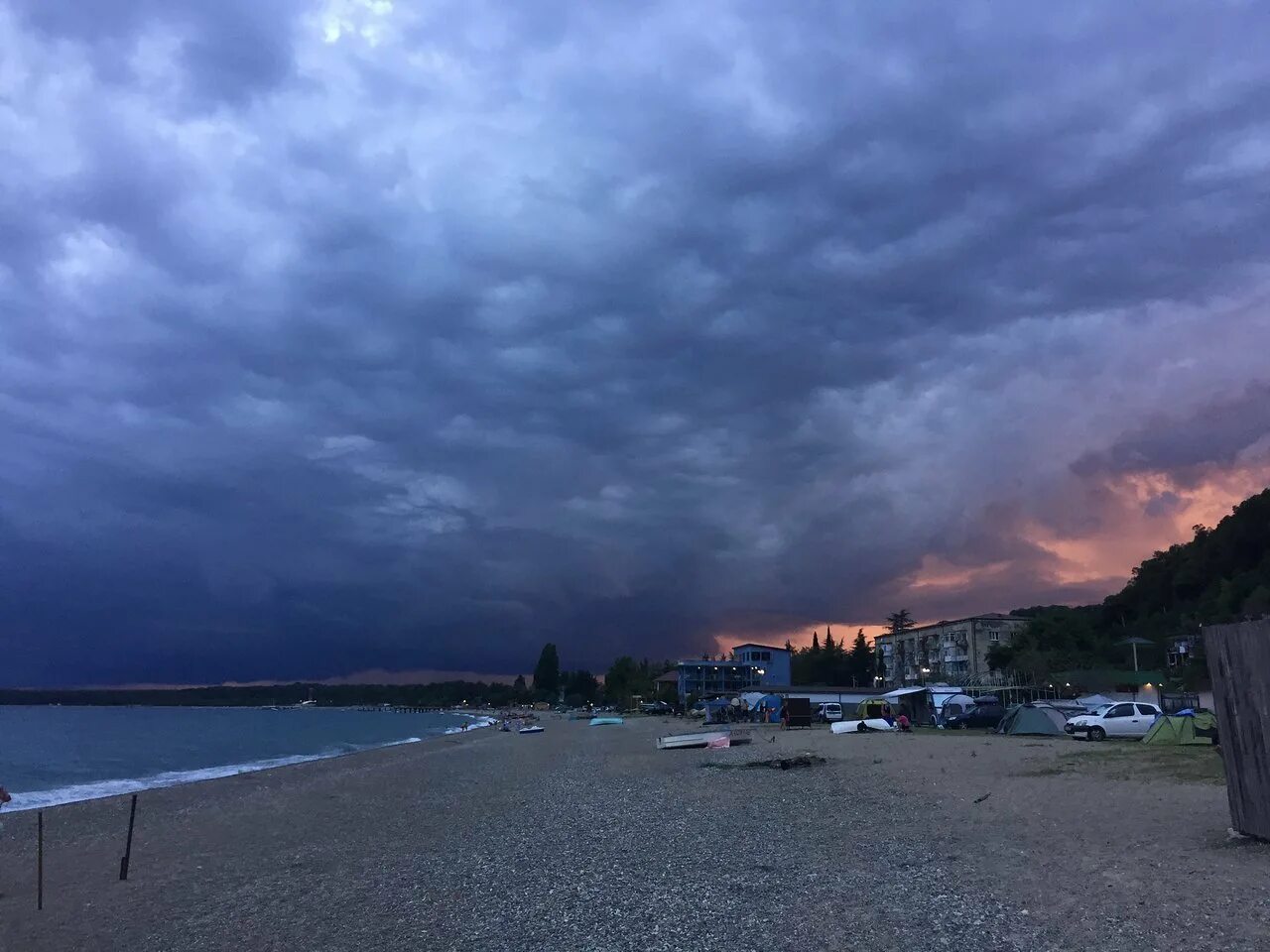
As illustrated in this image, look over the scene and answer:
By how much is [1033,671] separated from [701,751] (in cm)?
4471

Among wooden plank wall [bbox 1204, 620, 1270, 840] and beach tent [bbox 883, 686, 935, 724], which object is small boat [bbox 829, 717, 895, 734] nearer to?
beach tent [bbox 883, 686, 935, 724]

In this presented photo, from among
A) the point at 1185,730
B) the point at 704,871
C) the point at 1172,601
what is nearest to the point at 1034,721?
the point at 1185,730

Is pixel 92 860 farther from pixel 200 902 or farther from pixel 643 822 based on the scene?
pixel 643 822

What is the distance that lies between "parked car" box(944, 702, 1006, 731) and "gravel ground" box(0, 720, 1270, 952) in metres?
22.1

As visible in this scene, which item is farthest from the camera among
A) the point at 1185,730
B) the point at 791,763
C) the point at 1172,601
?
the point at 1172,601

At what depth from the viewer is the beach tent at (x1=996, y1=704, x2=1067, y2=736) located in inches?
1545

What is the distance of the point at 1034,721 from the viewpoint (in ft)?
132

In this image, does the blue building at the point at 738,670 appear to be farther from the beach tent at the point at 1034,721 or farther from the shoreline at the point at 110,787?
the beach tent at the point at 1034,721

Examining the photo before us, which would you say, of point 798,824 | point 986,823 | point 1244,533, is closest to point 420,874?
point 798,824

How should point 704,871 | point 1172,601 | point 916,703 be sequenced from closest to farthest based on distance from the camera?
point 704,871 < point 916,703 < point 1172,601

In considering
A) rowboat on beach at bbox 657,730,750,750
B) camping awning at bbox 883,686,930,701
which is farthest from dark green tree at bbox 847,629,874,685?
rowboat on beach at bbox 657,730,750,750

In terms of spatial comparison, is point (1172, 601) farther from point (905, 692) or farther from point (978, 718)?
point (978, 718)

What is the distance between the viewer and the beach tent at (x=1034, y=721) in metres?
39.2

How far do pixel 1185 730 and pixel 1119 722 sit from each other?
271 inches
